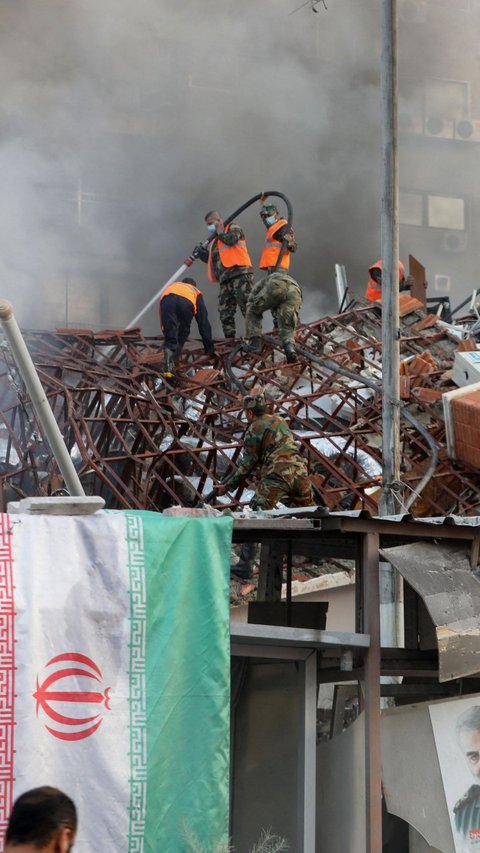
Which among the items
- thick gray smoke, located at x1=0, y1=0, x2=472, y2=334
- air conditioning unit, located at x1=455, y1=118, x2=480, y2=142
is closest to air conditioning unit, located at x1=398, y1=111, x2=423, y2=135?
air conditioning unit, located at x1=455, y1=118, x2=480, y2=142

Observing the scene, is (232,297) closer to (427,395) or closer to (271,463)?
(427,395)

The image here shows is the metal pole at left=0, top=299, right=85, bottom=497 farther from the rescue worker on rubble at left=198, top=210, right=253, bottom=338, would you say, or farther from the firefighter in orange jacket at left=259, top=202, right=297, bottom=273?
the rescue worker on rubble at left=198, top=210, right=253, bottom=338

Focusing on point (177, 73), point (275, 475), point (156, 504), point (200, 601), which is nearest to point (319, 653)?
point (200, 601)

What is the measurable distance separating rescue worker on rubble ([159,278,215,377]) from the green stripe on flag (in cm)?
751

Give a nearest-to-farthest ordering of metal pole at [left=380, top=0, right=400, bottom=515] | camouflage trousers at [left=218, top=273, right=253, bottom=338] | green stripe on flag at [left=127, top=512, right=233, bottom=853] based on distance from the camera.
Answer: green stripe on flag at [left=127, top=512, right=233, bottom=853] → metal pole at [left=380, top=0, right=400, bottom=515] → camouflage trousers at [left=218, top=273, right=253, bottom=338]

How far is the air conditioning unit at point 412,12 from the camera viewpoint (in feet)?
92.6

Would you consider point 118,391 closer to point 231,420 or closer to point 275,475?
point 231,420

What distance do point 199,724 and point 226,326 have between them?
10164mm

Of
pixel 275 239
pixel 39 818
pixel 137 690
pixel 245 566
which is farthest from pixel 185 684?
pixel 275 239

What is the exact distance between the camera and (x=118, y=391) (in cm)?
1241

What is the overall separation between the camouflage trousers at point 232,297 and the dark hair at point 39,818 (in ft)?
40.8

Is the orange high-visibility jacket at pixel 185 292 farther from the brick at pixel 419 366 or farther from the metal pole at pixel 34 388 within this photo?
the metal pole at pixel 34 388

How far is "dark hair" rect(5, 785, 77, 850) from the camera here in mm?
3283

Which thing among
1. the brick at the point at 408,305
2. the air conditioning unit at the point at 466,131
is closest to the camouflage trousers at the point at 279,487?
the brick at the point at 408,305
